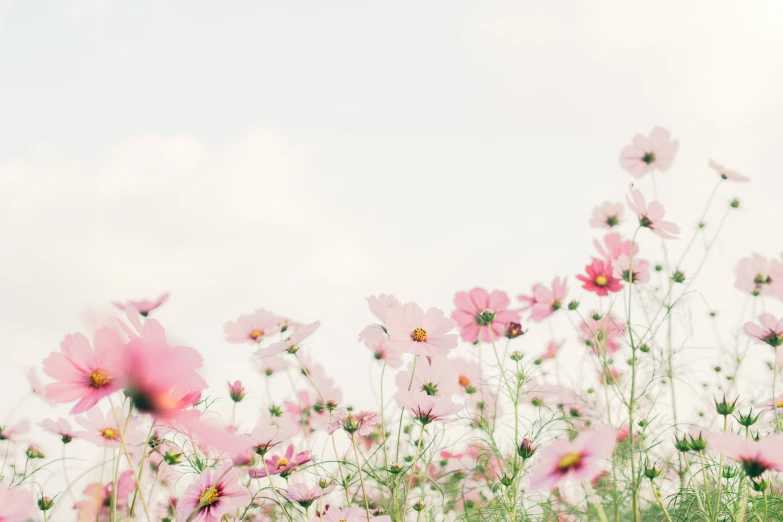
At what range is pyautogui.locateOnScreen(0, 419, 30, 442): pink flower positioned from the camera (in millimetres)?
1427

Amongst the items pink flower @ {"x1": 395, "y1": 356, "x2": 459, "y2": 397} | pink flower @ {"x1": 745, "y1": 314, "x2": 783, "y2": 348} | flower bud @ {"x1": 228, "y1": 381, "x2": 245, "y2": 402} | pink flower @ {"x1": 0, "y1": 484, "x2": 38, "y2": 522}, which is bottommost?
flower bud @ {"x1": 228, "y1": 381, "x2": 245, "y2": 402}

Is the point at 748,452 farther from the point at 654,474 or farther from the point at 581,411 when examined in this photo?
the point at 581,411

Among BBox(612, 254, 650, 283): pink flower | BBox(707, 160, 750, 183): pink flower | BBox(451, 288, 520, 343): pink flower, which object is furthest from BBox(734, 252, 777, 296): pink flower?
BBox(451, 288, 520, 343): pink flower

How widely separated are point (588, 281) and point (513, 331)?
25 cm

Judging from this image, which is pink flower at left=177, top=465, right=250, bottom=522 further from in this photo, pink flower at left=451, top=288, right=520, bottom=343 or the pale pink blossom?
pink flower at left=451, top=288, right=520, bottom=343

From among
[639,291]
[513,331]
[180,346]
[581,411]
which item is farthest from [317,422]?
[180,346]

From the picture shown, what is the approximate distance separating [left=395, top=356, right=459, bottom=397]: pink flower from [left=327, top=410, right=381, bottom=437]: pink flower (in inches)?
4.6

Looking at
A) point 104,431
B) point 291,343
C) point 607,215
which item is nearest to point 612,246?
point 607,215

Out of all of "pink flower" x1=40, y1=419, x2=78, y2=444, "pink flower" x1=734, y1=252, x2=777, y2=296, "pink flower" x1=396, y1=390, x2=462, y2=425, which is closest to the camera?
"pink flower" x1=396, y1=390, x2=462, y2=425

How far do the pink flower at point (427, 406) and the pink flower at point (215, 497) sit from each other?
0.86 ft

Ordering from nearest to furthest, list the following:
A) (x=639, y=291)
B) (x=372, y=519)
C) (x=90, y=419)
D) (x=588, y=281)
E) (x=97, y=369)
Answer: (x=97, y=369), (x=372, y=519), (x=90, y=419), (x=588, y=281), (x=639, y=291)

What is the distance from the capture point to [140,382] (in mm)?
391

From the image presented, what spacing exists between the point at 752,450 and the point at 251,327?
3.79ft

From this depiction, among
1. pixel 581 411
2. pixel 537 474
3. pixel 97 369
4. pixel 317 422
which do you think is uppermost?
pixel 97 369
